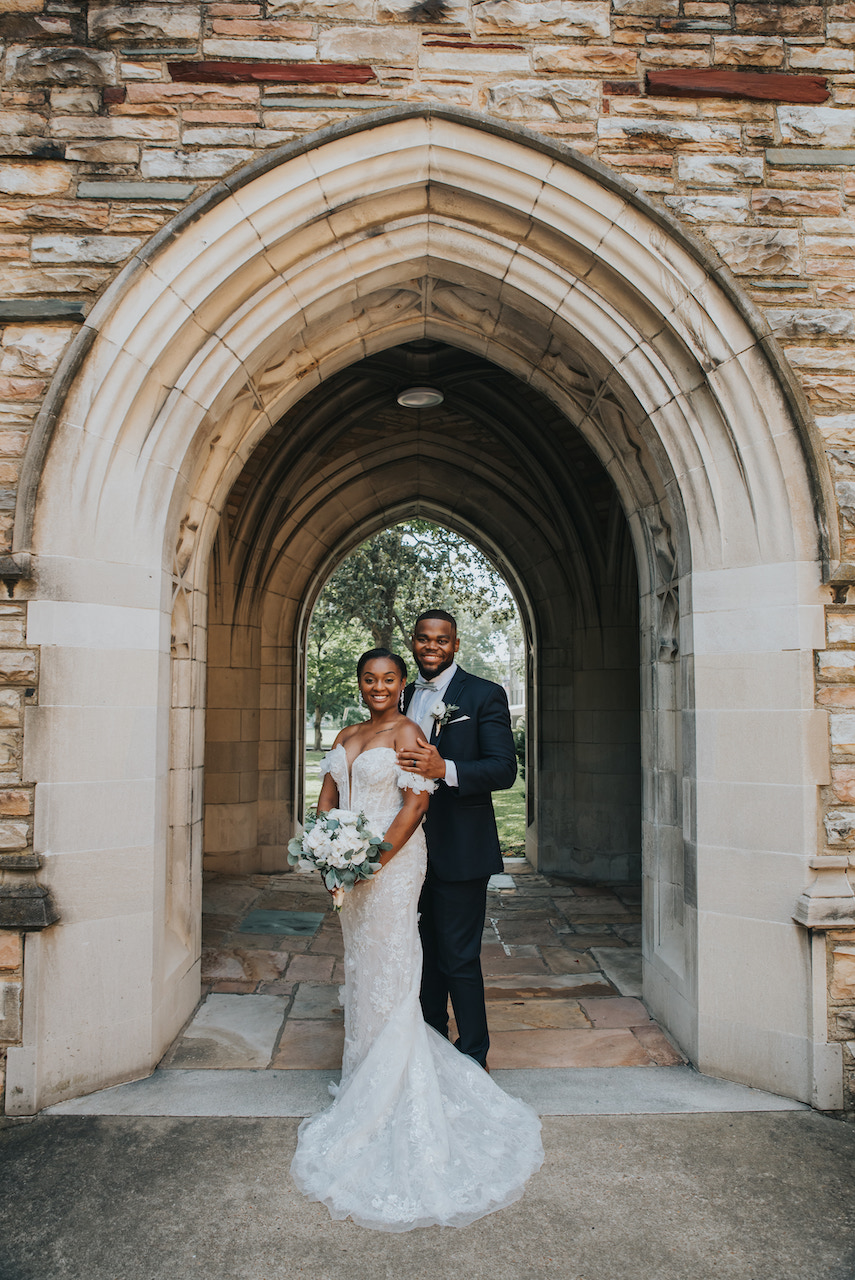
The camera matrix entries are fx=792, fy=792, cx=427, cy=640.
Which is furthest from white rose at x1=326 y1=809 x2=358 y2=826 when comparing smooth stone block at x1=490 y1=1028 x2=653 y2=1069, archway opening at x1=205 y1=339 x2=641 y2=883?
archway opening at x1=205 y1=339 x2=641 y2=883

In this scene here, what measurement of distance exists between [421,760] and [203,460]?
1.81 meters

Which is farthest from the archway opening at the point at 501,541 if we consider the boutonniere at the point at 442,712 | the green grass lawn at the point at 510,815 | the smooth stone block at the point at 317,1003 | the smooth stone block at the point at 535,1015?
the boutonniere at the point at 442,712

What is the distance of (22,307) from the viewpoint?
3.11 m

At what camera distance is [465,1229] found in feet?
7.30

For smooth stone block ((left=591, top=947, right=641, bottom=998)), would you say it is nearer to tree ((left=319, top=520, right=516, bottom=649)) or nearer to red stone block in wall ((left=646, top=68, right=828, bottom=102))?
red stone block in wall ((left=646, top=68, right=828, bottom=102))

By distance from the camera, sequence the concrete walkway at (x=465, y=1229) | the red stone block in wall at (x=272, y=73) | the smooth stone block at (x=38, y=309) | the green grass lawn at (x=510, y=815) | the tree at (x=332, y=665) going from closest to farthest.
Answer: the concrete walkway at (x=465, y=1229), the smooth stone block at (x=38, y=309), the red stone block in wall at (x=272, y=73), the green grass lawn at (x=510, y=815), the tree at (x=332, y=665)

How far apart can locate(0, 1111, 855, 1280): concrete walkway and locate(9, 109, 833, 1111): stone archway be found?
0.45m

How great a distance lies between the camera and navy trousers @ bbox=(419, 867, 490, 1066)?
3006mm

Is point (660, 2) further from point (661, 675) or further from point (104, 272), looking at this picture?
point (661, 675)

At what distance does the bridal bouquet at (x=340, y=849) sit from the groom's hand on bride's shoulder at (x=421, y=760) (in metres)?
0.23

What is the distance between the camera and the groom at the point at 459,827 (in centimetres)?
300

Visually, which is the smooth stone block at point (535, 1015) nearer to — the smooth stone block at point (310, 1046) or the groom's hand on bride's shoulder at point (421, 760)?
the smooth stone block at point (310, 1046)

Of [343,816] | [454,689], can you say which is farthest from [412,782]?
[454,689]

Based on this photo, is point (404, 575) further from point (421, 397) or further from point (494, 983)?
point (494, 983)
